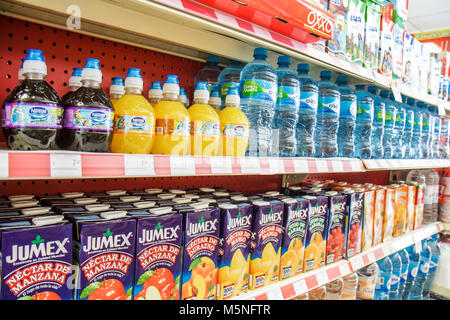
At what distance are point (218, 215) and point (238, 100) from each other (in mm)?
438

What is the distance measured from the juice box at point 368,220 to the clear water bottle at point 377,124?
0.39 meters

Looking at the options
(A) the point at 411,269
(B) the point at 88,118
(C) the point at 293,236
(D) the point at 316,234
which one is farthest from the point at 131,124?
(A) the point at 411,269

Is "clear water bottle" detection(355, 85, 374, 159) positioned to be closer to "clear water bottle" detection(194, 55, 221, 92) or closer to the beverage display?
"clear water bottle" detection(194, 55, 221, 92)

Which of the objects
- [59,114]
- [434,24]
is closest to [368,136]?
[59,114]

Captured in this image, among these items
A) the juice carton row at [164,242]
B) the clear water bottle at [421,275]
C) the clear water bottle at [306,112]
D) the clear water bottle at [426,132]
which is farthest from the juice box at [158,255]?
the clear water bottle at [421,275]

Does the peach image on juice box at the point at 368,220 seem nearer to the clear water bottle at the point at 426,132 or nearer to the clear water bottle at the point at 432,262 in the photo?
the clear water bottle at the point at 426,132

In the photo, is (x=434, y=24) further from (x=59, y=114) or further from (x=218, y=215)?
(x=59, y=114)

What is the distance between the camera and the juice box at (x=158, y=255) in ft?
3.29

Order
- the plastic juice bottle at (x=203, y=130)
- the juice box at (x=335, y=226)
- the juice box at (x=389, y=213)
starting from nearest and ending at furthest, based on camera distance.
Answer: the plastic juice bottle at (x=203, y=130), the juice box at (x=335, y=226), the juice box at (x=389, y=213)

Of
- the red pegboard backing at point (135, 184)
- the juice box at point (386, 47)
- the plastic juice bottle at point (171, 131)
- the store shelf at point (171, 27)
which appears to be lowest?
the red pegboard backing at point (135, 184)

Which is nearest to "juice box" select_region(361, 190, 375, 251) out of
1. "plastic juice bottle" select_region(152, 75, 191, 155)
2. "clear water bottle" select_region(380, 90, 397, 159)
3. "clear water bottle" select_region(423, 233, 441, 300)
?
"clear water bottle" select_region(380, 90, 397, 159)

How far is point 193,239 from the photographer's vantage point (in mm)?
1112

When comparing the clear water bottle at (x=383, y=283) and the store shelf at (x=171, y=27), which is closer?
the store shelf at (x=171, y=27)

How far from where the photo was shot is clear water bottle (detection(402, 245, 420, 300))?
108 inches
